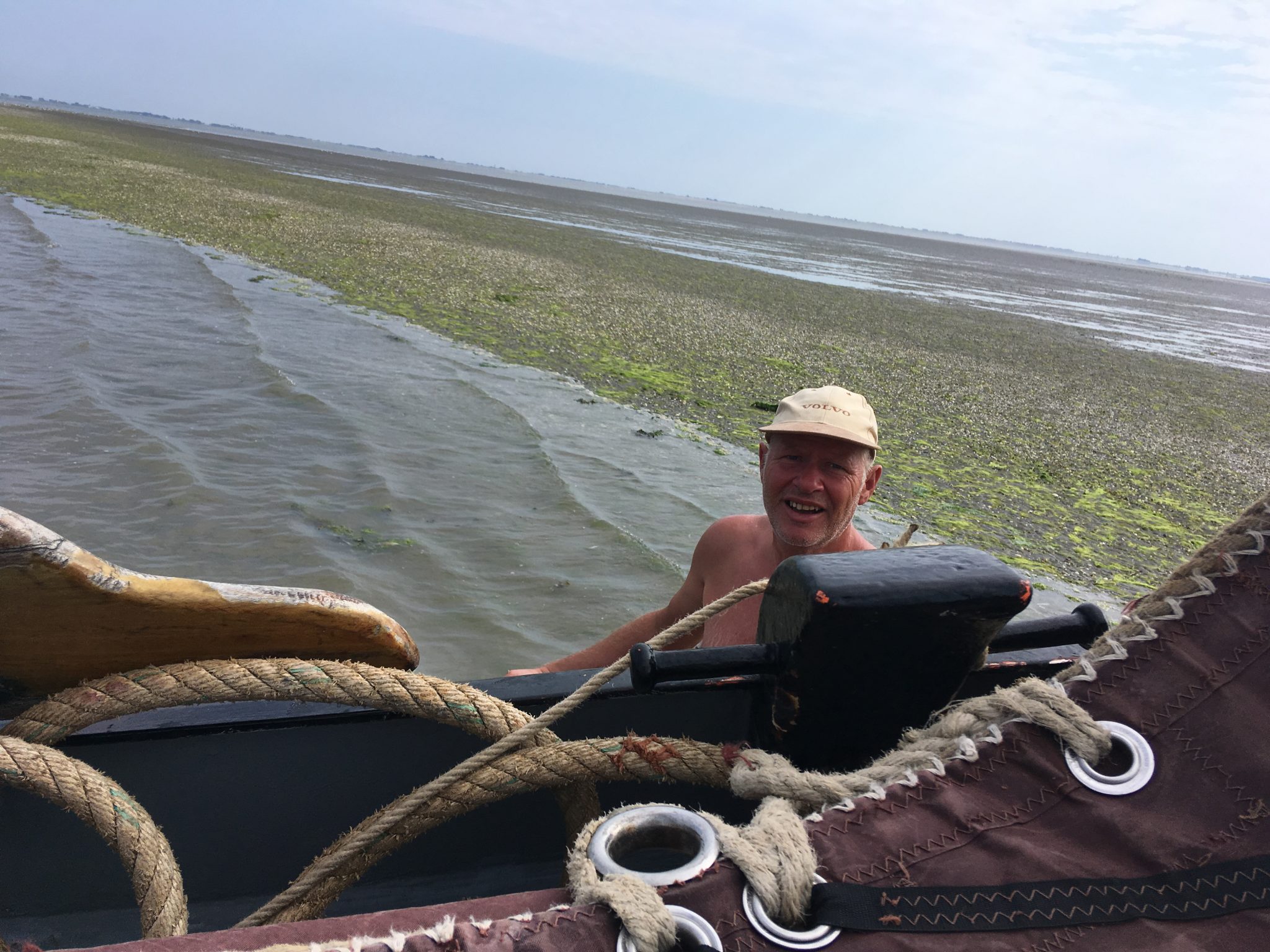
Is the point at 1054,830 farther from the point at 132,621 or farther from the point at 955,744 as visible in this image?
the point at 132,621

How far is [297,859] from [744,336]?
13.5 metres

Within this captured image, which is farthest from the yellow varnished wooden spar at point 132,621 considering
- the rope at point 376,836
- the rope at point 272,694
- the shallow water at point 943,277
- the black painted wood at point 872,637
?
the shallow water at point 943,277

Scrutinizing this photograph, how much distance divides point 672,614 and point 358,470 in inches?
164

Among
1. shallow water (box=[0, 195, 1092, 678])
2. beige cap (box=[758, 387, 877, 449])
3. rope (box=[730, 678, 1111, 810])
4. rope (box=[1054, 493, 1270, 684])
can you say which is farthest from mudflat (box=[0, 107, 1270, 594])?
rope (box=[730, 678, 1111, 810])

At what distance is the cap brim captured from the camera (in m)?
2.71

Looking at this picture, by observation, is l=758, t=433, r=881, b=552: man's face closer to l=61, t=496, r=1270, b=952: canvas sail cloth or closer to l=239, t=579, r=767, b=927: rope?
l=239, t=579, r=767, b=927: rope

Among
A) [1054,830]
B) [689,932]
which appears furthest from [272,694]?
[1054,830]

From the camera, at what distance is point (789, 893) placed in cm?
101

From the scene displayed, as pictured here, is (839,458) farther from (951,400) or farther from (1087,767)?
(951,400)

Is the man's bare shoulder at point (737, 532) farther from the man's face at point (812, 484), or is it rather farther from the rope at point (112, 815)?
the rope at point (112, 815)

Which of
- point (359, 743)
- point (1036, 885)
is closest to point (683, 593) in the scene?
point (359, 743)

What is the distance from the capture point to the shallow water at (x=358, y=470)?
17.1ft

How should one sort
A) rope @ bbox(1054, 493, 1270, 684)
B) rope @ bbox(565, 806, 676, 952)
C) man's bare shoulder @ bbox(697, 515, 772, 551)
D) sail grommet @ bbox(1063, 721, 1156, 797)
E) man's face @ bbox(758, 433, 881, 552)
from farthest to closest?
man's bare shoulder @ bbox(697, 515, 772, 551), man's face @ bbox(758, 433, 881, 552), rope @ bbox(1054, 493, 1270, 684), sail grommet @ bbox(1063, 721, 1156, 797), rope @ bbox(565, 806, 676, 952)

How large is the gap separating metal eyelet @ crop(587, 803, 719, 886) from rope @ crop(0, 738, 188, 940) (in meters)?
0.94
